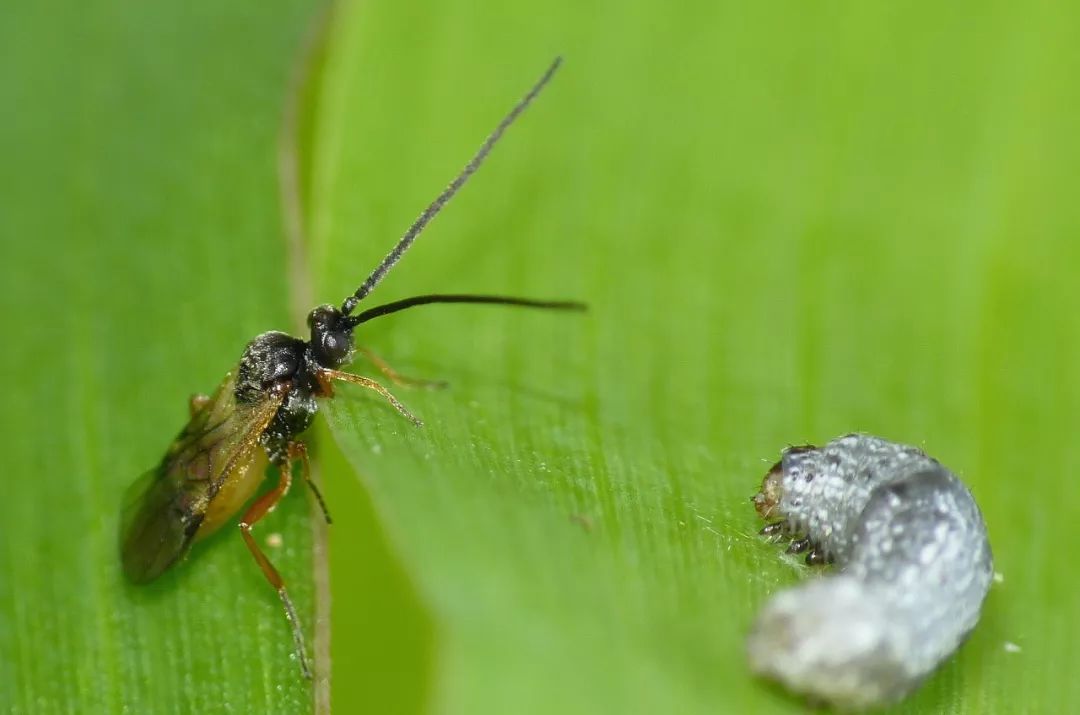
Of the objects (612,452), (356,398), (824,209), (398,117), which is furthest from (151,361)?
(824,209)

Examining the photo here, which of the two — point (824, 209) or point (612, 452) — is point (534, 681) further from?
point (824, 209)

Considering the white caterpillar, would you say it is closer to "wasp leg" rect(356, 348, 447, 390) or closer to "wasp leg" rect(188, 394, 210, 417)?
"wasp leg" rect(356, 348, 447, 390)

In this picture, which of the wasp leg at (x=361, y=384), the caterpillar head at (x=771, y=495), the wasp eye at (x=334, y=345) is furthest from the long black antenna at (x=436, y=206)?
the caterpillar head at (x=771, y=495)

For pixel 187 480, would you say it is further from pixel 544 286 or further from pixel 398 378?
pixel 544 286

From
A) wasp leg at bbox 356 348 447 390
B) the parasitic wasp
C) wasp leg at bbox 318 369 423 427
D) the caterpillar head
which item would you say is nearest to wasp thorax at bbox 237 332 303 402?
the parasitic wasp

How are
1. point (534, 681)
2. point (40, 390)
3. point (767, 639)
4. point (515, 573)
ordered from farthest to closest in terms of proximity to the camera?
point (40, 390) → point (767, 639) → point (515, 573) → point (534, 681)

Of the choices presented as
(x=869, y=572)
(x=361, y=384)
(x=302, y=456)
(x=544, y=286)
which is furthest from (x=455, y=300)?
(x=869, y=572)
